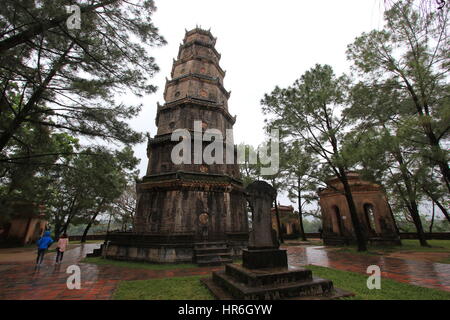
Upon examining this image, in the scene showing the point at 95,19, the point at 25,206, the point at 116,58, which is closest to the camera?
the point at 95,19

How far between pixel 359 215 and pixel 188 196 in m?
15.0

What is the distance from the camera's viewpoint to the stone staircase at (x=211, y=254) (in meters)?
10.9

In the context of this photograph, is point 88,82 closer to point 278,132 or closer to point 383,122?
point 278,132

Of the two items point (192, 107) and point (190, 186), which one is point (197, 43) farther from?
point (190, 186)

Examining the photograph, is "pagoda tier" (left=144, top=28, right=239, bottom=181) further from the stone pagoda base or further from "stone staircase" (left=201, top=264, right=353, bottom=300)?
"stone staircase" (left=201, top=264, right=353, bottom=300)

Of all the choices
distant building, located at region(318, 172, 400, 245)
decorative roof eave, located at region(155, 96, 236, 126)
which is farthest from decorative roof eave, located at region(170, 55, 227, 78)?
distant building, located at region(318, 172, 400, 245)

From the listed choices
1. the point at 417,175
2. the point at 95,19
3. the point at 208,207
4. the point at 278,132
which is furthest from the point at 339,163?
the point at 95,19

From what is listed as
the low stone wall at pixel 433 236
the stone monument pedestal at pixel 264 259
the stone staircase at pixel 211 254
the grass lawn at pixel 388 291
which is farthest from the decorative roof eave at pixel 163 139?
the low stone wall at pixel 433 236

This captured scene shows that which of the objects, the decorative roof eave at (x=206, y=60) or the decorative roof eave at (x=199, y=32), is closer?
the decorative roof eave at (x=206, y=60)

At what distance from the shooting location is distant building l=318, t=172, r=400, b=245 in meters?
16.9

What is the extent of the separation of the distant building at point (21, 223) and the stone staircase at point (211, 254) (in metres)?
23.3

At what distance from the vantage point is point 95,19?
632 cm

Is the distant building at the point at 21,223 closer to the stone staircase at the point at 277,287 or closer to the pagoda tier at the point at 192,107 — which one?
the pagoda tier at the point at 192,107
